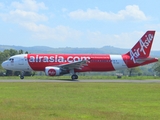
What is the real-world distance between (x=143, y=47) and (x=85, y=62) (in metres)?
9.11

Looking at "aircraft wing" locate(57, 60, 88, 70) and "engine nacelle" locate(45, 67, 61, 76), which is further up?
"aircraft wing" locate(57, 60, 88, 70)

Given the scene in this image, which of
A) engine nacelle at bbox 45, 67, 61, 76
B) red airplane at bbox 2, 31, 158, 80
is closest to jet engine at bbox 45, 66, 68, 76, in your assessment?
engine nacelle at bbox 45, 67, 61, 76

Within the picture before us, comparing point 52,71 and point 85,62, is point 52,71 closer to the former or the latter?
point 52,71

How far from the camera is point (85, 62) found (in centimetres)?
5375

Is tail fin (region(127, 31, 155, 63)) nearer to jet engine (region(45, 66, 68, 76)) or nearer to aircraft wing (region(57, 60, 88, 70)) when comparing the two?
aircraft wing (region(57, 60, 88, 70))

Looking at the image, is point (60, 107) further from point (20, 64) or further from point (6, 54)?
point (6, 54)

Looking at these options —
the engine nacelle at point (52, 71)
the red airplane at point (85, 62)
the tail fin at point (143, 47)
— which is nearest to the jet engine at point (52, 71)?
the engine nacelle at point (52, 71)

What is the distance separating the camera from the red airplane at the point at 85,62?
5491 centimetres

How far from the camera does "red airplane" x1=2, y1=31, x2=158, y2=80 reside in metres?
54.9

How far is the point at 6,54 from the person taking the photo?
126438mm

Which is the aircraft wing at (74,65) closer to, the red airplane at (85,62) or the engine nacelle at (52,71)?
the red airplane at (85,62)

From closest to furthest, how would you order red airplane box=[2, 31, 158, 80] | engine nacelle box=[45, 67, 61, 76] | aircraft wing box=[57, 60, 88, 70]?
engine nacelle box=[45, 67, 61, 76] < aircraft wing box=[57, 60, 88, 70] < red airplane box=[2, 31, 158, 80]

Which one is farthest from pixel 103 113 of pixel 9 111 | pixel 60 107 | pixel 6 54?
pixel 6 54

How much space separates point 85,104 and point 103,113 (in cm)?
315
